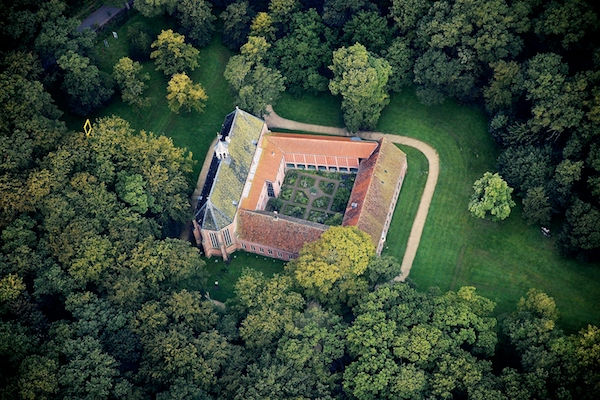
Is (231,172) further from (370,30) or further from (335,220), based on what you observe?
(370,30)

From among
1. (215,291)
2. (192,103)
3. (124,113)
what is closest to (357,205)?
(215,291)

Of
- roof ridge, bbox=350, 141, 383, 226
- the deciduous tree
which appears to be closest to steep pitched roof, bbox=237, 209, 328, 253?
roof ridge, bbox=350, 141, 383, 226

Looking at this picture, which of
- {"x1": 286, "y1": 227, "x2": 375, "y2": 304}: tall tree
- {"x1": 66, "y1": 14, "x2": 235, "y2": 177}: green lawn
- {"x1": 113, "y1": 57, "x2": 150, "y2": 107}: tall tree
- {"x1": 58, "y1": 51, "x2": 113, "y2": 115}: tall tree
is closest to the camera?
{"x1": 286, "y1": 227, "x2": 375, "y2": 304}: tall tree

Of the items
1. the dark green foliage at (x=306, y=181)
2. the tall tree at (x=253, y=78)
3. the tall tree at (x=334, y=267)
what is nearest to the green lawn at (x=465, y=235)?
the tall tree at (x=253, y=78)

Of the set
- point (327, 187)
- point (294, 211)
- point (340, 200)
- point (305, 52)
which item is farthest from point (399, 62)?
point (294, 211)

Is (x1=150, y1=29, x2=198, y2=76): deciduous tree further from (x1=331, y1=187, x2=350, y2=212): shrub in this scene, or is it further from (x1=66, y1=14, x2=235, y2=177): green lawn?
(x1=331, y1=187, x2=350, y2=212): shrub
